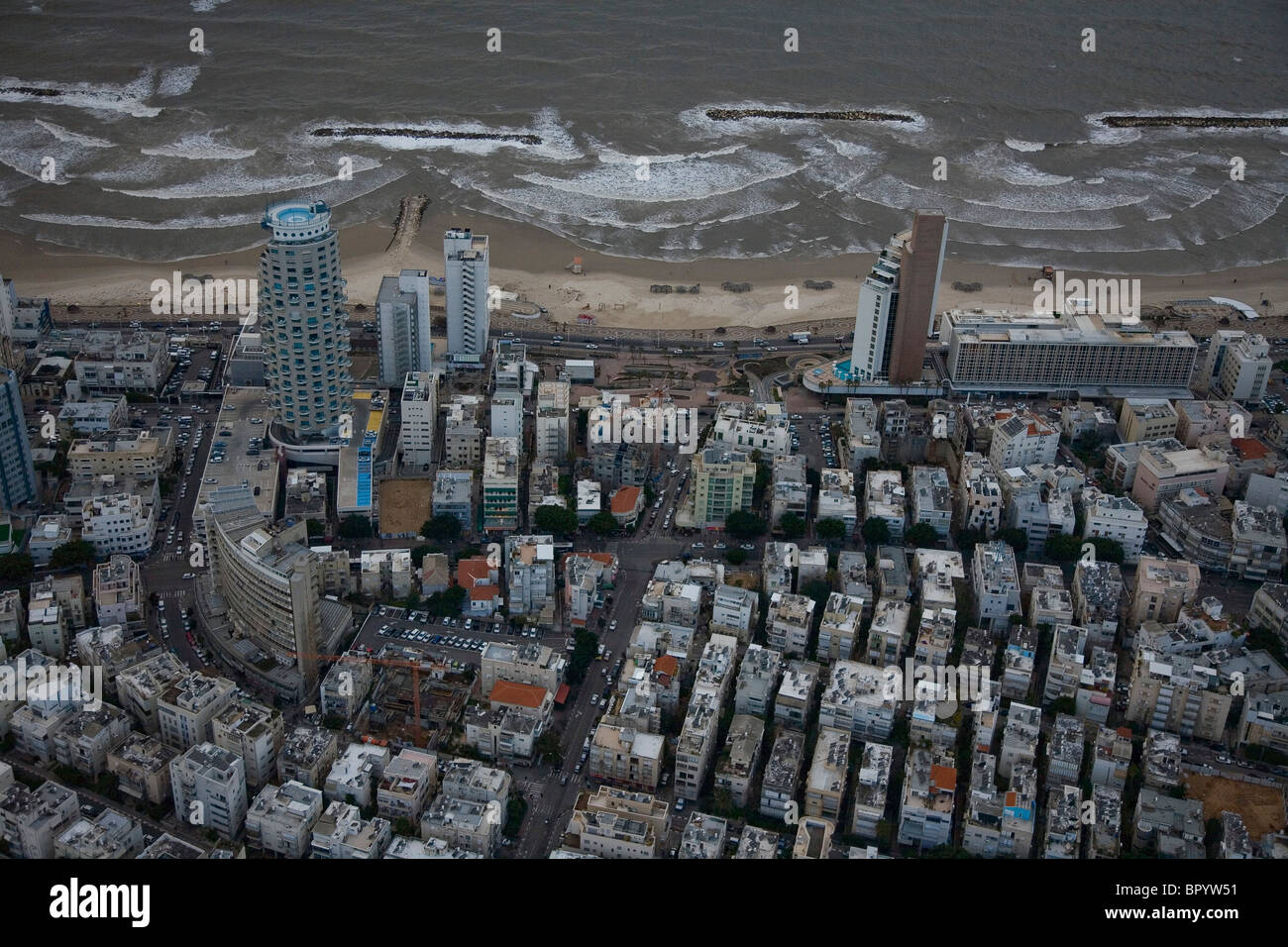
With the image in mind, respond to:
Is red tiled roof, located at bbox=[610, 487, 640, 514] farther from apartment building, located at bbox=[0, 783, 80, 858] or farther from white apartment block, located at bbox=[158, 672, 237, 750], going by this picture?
apartment building, located at bbox=[0, 783, 80, 858]

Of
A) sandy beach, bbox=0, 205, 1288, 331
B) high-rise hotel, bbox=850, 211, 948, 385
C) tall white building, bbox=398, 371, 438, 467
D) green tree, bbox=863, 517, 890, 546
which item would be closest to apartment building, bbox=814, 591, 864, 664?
green tree, bbox=863, 517, 890, 546

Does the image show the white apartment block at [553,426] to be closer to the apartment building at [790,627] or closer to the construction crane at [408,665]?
the construction crane at [408,665]

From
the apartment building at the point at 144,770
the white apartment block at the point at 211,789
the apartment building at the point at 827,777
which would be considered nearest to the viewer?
the white apartment block at the point at 211,789

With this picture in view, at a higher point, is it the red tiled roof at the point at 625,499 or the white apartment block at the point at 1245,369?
the white apartment block at the point at 1245,369

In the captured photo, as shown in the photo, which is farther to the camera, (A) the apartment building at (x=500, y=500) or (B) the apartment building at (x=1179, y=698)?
(A) the apartment building at (x=500, y=500)

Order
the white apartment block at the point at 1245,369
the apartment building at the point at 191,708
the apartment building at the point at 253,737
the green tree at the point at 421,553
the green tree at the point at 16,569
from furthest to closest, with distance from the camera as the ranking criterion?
the white apartment block at the point at 1245,369
the green tree at the point at 421,553
the green tree at the point at 16,569
the apartment building at the point at 191,708
the apartment building at the point at 253,737

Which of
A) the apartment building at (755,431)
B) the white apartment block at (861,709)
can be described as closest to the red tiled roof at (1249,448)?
the apartment building at (755,431)

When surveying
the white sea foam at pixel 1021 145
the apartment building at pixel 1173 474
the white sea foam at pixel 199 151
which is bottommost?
the apartment building at pixel 1173 474
